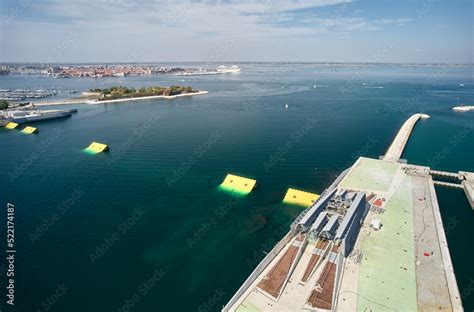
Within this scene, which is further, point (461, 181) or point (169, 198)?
point (461, 181)

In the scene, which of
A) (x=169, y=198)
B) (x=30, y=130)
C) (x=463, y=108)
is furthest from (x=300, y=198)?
(x=463, y=108)

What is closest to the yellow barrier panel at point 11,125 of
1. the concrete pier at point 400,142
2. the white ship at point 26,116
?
the white ship at point 26,116

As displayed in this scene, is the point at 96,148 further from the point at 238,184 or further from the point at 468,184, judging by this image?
the point at 468,184

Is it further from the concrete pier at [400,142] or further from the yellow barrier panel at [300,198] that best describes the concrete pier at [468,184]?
the yellow barrier panel at [300,198]

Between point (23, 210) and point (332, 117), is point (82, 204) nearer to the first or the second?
point (23, 210)

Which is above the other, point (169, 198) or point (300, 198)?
point (300, 198)

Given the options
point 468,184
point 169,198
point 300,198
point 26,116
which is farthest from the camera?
point 26,116
